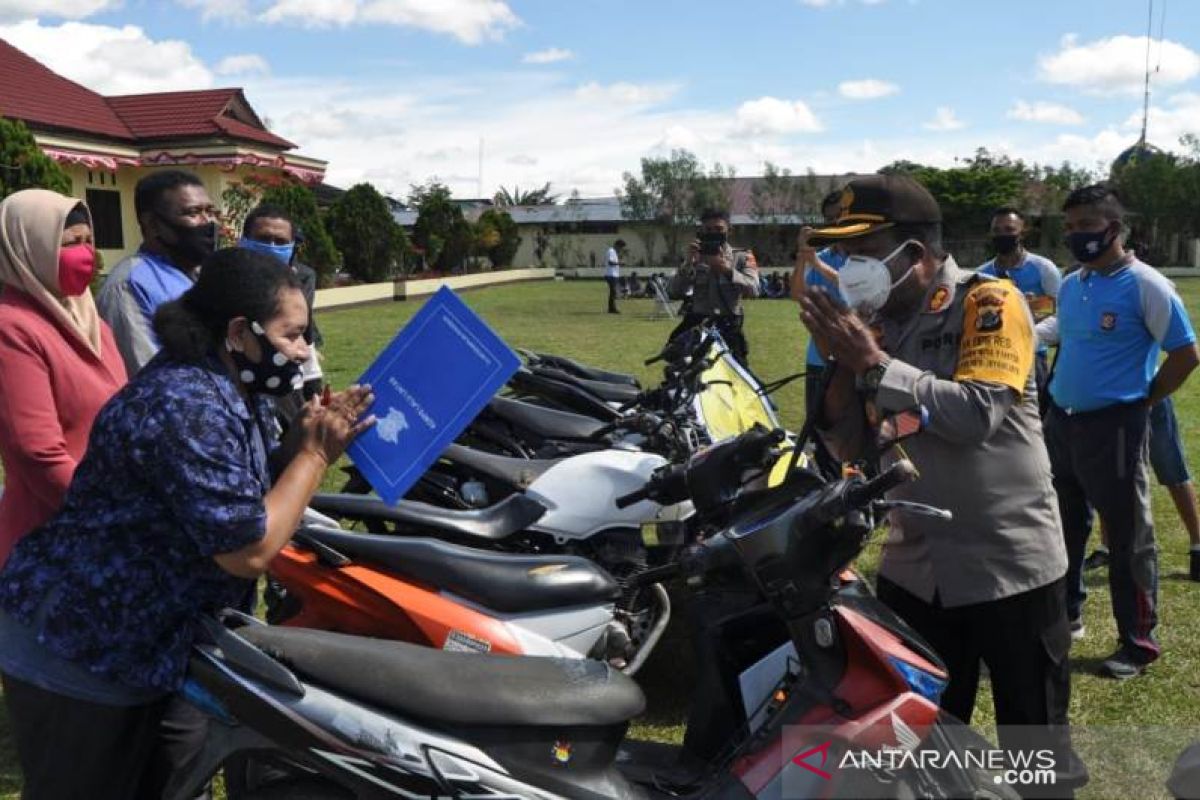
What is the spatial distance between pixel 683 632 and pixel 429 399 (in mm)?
2504

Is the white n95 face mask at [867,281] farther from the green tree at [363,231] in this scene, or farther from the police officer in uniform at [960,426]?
the green tree at [363,231]

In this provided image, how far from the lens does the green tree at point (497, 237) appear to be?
4200cm

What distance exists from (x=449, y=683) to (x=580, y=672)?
324mm

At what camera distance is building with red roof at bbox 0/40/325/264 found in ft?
77.3

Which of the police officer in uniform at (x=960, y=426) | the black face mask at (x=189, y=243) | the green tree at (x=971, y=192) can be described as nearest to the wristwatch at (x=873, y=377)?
the police officer in uniform at (x=960, y=426)

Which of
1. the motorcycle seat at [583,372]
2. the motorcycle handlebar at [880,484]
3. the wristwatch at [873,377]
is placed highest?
the wristwatch at [873,377]

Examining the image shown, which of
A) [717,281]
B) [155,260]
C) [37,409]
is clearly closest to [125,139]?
[717,281]

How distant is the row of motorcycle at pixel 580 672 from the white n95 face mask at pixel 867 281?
1.09 feet

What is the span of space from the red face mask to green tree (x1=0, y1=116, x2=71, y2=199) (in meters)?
11.4

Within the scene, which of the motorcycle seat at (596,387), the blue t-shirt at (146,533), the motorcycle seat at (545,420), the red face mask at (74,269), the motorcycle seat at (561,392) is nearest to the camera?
the blue t-shirt at (146,533)

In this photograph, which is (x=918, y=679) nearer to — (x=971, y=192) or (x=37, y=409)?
(x=37, y=409)

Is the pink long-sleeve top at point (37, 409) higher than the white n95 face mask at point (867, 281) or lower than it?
lower

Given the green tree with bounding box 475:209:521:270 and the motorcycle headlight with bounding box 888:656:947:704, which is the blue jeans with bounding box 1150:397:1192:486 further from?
the green tree with bounding box 475:209:521:270

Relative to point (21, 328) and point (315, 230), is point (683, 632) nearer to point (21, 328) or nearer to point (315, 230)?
point (21, 328)
